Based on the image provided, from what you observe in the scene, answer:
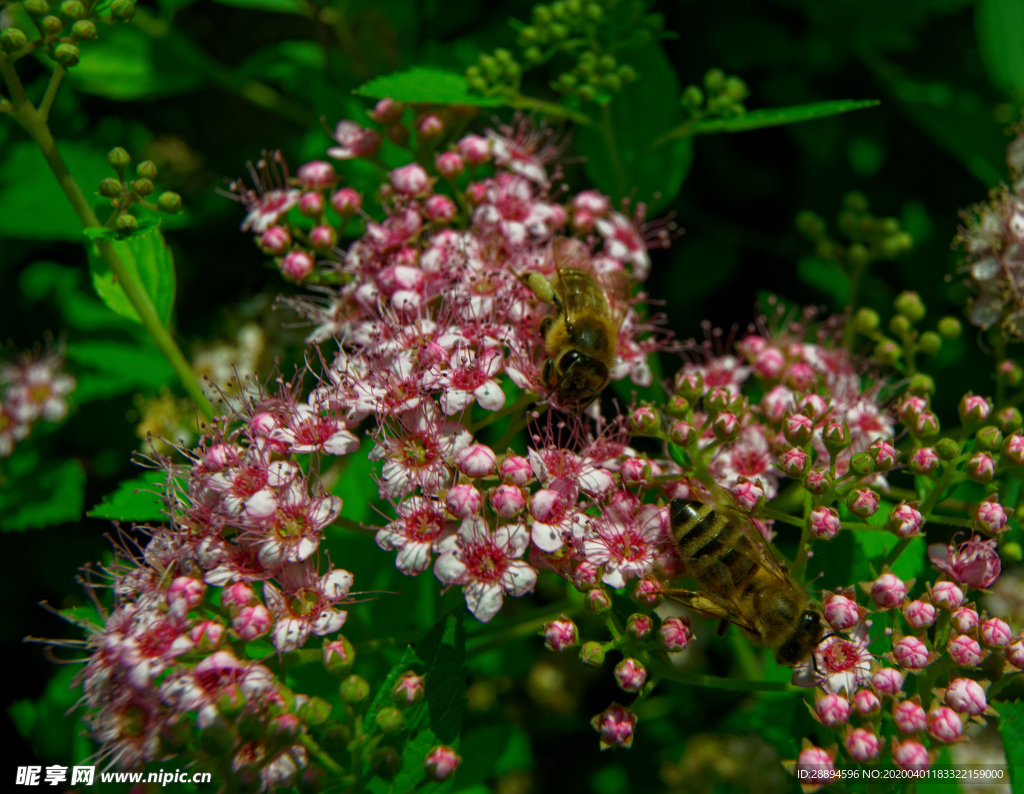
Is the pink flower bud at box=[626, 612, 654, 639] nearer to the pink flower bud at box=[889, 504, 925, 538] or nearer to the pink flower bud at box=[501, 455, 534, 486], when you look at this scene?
the pink flower bud at box=[501, 455, 534, 486]

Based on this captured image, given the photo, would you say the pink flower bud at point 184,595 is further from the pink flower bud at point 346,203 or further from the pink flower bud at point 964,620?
the pink flower bud at point 964,620

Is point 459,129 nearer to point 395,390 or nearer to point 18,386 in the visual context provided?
point 395,390

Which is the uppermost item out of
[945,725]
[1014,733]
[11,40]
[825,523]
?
[11,40]

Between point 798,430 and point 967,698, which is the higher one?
point 798,430

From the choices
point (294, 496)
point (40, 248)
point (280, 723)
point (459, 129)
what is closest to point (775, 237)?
point (459, 129)

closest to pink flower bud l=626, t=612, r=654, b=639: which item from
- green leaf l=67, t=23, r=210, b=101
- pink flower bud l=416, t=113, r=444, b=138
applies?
pink flower bud l=416, t=113, r=444, b=138

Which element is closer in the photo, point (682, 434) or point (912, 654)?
point (912, 654)

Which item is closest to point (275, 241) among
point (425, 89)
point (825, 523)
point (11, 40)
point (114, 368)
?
point (425, 89)

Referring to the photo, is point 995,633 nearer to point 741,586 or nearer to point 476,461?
point 741,586
